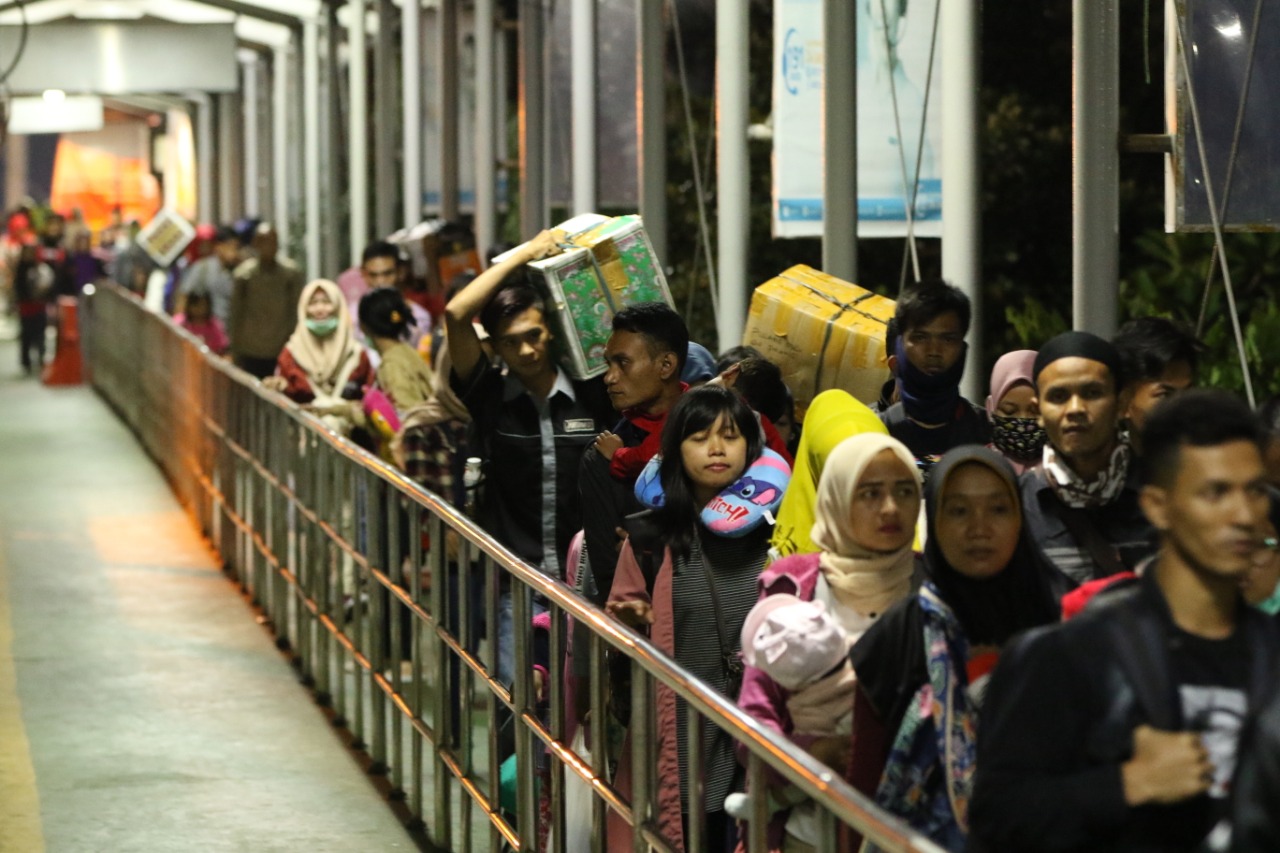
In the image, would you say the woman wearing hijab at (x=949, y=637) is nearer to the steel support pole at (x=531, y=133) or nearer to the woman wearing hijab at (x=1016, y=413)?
the woman wearing hijab at (x=1016, y=413)

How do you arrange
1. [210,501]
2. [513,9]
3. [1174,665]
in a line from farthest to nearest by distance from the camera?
[513,9] < [210,501] < [1174,665]

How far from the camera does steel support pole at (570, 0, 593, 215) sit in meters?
13.4

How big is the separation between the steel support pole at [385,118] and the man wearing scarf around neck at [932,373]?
44.9 feet

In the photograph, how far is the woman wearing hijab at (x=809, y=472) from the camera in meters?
5.11

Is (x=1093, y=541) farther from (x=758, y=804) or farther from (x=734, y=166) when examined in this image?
(x=734, y=166)

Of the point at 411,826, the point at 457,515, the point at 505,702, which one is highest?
the point at 457,515

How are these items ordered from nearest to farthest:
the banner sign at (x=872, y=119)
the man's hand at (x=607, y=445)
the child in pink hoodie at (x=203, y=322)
A: the man's hand at (x=607, y=445) < the banner sign at (x=872, y=119) < the child in pink hoodie at (x=203, y=322)

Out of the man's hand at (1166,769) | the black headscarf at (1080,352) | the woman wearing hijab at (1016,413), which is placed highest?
the black headscarf at (1080,352)

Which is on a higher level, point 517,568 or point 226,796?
point 517,568

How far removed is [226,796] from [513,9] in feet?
45.4

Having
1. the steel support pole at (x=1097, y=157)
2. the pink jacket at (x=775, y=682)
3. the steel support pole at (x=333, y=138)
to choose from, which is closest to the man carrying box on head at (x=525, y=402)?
the steel support pole at (x=1097, y=157)

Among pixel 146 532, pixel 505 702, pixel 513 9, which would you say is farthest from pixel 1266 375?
pixel 513 9

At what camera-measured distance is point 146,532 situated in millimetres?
15000

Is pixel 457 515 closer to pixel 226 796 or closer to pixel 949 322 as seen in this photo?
pixel 949 322
